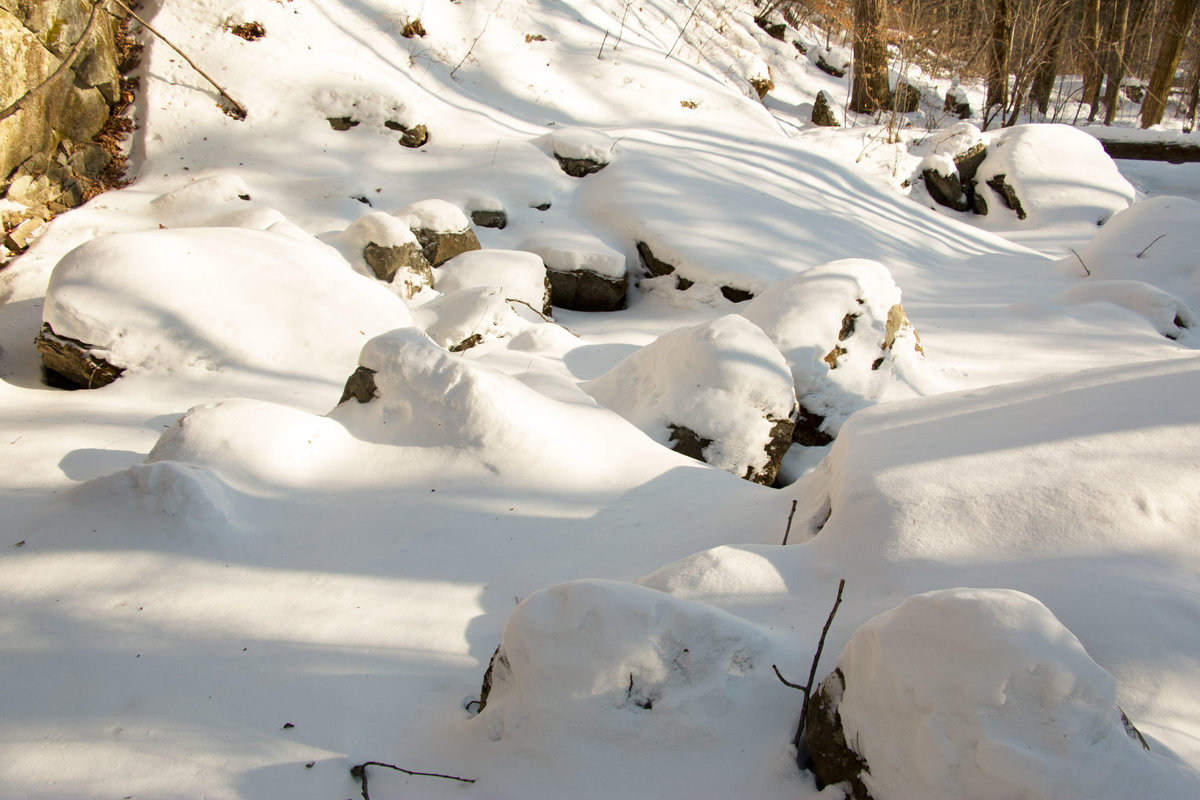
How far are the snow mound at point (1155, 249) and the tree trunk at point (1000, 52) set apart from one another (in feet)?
19.9

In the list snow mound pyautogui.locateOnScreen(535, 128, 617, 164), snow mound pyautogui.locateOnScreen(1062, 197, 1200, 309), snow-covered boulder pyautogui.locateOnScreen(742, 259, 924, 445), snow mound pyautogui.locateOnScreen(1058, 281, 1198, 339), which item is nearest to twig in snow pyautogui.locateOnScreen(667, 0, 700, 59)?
snow mound pyautogui.locateOnScreen(535, 128, 617, 164)

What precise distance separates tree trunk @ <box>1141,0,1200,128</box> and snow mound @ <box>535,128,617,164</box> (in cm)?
1153

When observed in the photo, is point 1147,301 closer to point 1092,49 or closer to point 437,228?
point 437,228

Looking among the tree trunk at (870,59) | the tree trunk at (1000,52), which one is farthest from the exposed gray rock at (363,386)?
the tree trunk at (1000,52)

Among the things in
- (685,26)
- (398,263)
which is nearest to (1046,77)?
(685,26)

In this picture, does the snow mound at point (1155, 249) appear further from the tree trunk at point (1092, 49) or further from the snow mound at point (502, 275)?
the tree trunk at point (1092, 49)

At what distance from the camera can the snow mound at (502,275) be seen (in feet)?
20.6

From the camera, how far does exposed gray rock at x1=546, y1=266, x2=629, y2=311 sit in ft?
22.9

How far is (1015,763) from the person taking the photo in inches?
52.9

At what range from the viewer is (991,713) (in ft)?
4.58

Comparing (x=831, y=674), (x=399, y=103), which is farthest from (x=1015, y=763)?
(x=399, y=103)

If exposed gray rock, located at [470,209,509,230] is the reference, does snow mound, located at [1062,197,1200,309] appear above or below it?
above

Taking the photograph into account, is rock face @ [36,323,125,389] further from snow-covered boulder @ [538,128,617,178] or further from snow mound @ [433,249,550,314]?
snow-covered boulder @ [538,128,617,178]

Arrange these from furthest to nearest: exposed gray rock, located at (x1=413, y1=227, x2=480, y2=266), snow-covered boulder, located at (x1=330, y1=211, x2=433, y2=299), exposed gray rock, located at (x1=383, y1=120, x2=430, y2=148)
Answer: exposed gray rock, located at (x1=383, y1=120, x2=430, y2=148) → exposed gray rock, located at (x1=413, y1=227, x2=480, y2=266) → snow-covered boulder, located at (x1=330, y1=211, x2=433, y2=299)
